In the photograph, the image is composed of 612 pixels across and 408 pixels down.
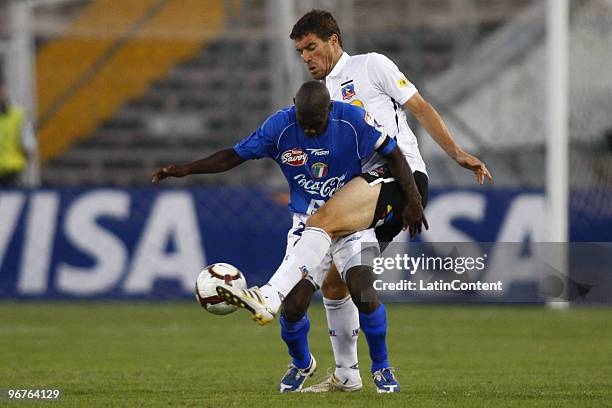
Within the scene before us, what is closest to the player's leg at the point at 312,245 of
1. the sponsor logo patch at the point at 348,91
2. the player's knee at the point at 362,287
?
the player's knee at the point at 362,287

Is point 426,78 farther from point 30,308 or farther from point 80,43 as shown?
point 30,308

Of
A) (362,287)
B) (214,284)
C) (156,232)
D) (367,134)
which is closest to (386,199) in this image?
(367,134)

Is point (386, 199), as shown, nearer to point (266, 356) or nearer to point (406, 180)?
point (406, 180)

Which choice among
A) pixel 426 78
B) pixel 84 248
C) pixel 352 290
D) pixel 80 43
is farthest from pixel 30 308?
pixel 352 290

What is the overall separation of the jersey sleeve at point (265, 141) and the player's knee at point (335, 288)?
31.6 inches

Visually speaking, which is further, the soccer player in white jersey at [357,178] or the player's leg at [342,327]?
the player's leg at [342,327]

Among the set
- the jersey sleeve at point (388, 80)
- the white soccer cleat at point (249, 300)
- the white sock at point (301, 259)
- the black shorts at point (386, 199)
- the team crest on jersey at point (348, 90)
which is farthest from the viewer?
the team crest on jersey at point (348, 90)

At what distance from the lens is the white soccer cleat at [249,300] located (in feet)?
20.0

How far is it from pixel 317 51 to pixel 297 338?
5.21 ft

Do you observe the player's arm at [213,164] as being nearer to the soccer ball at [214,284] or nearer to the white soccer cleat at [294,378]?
the soccer ball at [214,284]

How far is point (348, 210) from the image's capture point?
260 inches

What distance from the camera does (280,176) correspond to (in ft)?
53.0

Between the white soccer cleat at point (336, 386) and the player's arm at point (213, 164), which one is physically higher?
the player's arm at point (213, 164)

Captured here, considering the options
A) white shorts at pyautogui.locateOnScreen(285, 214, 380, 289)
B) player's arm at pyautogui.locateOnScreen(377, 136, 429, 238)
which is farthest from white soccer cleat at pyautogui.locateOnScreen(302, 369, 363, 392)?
player's arm at pyautogui.locateOnScreen(377, 136, 429, 238)
